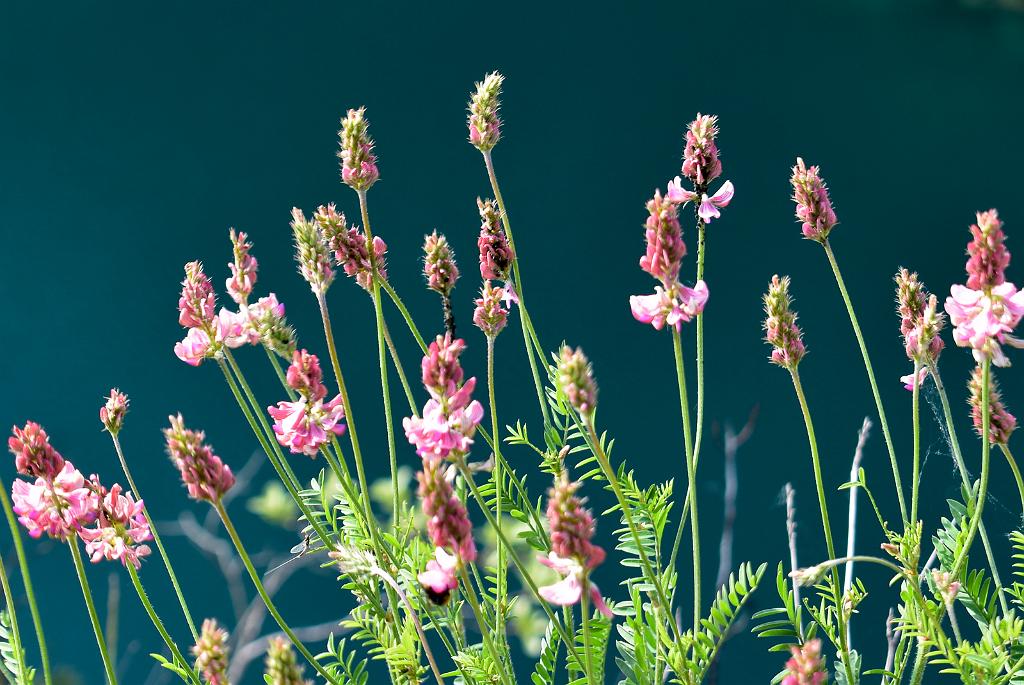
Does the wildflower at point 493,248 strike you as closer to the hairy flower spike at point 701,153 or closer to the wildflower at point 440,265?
the wildflower at point 440,265

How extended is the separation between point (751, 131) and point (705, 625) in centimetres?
213

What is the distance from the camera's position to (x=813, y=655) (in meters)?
0.76

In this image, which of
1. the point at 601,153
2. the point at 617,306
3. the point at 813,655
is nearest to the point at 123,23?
the point at 601,153

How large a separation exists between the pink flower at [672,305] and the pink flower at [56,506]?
0.62 meters

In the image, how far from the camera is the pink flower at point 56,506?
3.66 ft

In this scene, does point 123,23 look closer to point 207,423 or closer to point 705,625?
point 207,423

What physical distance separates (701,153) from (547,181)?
5.65 ft

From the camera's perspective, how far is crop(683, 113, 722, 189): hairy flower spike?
1.22m

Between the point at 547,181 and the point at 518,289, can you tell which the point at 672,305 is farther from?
the point at 547,181

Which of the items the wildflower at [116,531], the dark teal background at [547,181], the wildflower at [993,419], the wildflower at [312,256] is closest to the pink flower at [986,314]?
the wildflower at [993,419]

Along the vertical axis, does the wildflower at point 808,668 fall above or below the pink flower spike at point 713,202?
below

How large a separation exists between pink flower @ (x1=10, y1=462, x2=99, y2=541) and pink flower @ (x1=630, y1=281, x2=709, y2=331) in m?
0.62

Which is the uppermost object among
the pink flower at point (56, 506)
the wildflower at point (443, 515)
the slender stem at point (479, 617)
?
the wildflower at point (443, 515)

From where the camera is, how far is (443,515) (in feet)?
2.68
